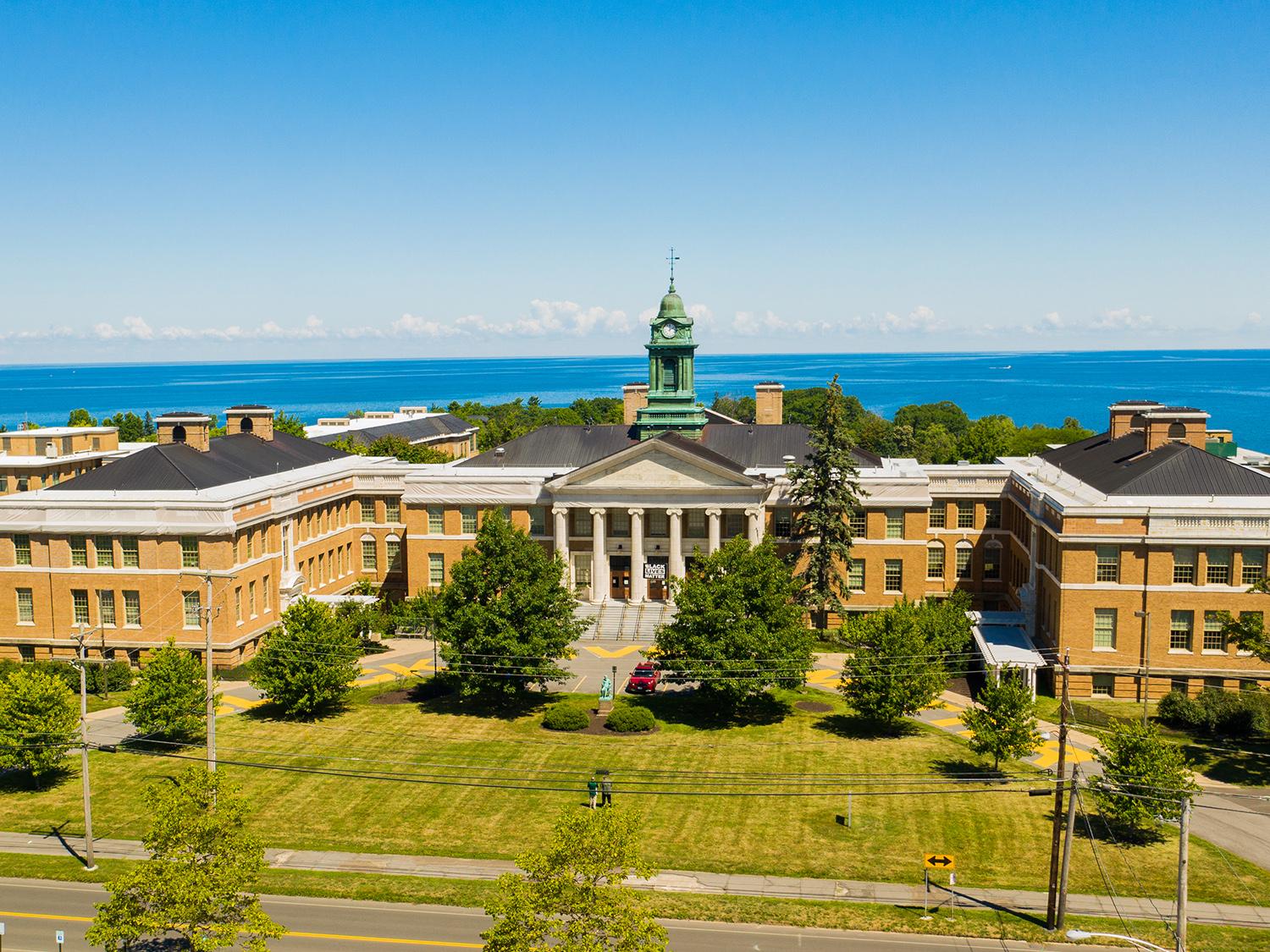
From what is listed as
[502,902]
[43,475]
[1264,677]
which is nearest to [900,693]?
[1264,677]

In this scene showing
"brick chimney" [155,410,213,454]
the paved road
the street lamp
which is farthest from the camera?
"brick chimney" [155,410,213,454]

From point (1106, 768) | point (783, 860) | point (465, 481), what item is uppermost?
point (465, 481)

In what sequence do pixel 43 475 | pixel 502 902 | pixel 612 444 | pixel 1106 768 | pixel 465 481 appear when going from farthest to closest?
1. pixel 43 475
2. pixel 612 444
3. pixel 465 481
4. pixel 1106 768
5. pixel 502 902

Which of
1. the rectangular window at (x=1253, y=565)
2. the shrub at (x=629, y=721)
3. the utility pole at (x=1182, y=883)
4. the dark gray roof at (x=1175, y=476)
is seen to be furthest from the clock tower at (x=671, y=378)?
the utility pole at (x=1182, y=883)

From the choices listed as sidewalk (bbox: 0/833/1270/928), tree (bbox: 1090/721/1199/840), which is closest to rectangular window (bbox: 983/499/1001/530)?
tree (bbox: 1090/721/1199/840)

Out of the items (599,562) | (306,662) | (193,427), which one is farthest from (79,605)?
(599,562)

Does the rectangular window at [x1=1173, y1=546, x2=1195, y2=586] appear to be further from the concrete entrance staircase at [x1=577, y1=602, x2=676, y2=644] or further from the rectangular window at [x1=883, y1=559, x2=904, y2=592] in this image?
the concrete entrance staircase at [x1=577, y1=602, x2=676, y2=644]

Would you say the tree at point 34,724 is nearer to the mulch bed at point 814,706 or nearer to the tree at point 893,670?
the mulch bed at point 814,706

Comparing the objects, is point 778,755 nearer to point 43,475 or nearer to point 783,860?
point 783,860
